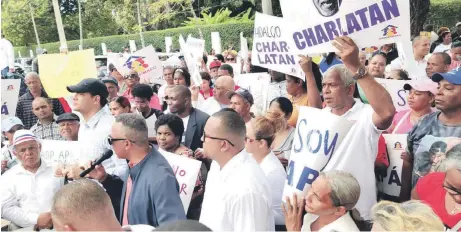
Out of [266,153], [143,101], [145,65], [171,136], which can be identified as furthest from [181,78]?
[266,153]

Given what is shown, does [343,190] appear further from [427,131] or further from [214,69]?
[214,69]

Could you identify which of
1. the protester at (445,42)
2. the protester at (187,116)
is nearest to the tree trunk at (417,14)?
the protester at (445,42)

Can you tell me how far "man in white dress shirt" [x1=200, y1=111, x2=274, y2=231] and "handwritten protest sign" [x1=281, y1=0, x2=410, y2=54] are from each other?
1088mm

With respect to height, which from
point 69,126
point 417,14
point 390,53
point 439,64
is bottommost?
point 69,126

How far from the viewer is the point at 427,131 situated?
12.3ft

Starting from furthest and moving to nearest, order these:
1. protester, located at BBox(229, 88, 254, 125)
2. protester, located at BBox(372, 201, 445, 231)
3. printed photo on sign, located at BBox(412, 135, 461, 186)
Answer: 1. protester, located at BBox(229, 88, 254, 125)
2. printed photo on sign, located at BBox(412, 135, 461, 186)
3. protester, located at BBox(372, 201, 445, 231)

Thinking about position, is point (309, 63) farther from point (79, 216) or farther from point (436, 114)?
point (79, 216)

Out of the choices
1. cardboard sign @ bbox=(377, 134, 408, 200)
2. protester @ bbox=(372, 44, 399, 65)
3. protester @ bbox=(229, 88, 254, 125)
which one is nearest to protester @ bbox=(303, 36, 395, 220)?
cardboard sign @ bbox=(377, 134, 408, 200)

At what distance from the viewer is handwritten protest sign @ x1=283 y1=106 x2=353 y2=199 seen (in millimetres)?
3359

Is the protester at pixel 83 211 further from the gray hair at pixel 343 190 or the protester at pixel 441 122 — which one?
the protester at pixel 441 122

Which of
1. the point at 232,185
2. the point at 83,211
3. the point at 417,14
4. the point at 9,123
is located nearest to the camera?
the point at 83,211

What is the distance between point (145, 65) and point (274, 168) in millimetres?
6106

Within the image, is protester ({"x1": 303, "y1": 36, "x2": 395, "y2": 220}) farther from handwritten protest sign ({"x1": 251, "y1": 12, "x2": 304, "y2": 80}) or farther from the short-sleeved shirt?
handwritten protest sign ({"x1": 251, "y1": 12, "x2": 304, "y2": 80})

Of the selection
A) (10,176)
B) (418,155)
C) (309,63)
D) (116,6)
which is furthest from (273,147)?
(116,6)
